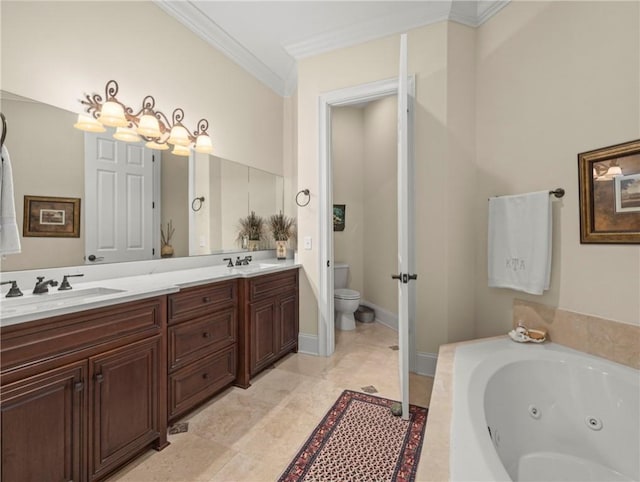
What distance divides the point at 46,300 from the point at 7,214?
44 centimetres

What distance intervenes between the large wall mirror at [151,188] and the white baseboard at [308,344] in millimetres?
1103

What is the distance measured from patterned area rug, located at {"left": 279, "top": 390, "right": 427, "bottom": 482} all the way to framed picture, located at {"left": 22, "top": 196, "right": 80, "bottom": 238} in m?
1.76

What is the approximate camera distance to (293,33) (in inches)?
106

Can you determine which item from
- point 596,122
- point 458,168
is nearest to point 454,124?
point 458,168

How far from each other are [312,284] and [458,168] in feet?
5.24

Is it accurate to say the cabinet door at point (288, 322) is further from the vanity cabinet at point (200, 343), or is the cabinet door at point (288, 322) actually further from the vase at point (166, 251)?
the vase at point (166, 251)

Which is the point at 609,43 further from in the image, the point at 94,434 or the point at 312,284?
the point at 94,434

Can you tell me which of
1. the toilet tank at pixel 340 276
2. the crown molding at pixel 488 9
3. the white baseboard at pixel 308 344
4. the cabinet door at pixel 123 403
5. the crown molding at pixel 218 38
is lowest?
the white baseboard at pixel 308 344

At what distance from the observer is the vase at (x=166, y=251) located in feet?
7.54

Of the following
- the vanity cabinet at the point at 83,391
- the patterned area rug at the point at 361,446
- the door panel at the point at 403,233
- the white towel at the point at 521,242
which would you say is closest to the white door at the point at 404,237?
the door panel at the point at 403,233

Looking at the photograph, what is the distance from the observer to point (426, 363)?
246cm

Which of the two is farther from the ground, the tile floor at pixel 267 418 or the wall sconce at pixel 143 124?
the wall sconce at pixel 143 124

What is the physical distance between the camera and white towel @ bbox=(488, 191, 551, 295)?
6.17 feet

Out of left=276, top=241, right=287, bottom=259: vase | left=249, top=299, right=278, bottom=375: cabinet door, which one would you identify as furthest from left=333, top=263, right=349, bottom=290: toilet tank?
left=249, top=299, right=278, bottom=375: cabinet door
